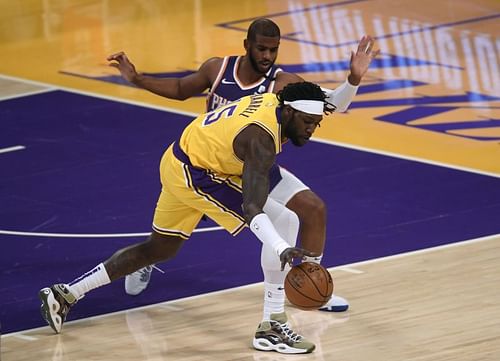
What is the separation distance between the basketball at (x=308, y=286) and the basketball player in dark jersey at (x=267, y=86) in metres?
0.41

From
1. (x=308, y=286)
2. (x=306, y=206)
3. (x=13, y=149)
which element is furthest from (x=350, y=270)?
(x=13, y=149)

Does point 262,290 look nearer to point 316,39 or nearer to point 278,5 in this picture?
point 316,39

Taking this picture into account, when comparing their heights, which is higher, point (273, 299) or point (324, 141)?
point (273, 299)

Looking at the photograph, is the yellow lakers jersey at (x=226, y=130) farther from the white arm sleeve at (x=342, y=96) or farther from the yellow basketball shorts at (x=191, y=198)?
the white arm sleeve at (x=342, y=96)

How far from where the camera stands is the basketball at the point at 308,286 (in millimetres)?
9016

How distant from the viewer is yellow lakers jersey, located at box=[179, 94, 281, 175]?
30.3 feet

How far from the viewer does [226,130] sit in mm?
9422

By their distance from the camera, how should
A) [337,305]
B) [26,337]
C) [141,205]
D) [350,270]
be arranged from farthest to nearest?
[141,205], [350,270], [337,305], [26,337]

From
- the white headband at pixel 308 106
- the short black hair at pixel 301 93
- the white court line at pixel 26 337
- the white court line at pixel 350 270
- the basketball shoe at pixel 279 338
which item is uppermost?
the short black hair at pixel 301 93

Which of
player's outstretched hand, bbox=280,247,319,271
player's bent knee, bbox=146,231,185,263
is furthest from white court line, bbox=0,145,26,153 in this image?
player's outstretched hand, bbox=280,247,319,271

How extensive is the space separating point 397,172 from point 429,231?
5.78ft

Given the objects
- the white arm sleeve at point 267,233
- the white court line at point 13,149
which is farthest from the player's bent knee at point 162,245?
the white court line at point 13,149

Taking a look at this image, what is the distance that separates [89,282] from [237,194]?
1269 millimetres

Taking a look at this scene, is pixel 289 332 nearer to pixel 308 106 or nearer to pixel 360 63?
pixel 308 106
